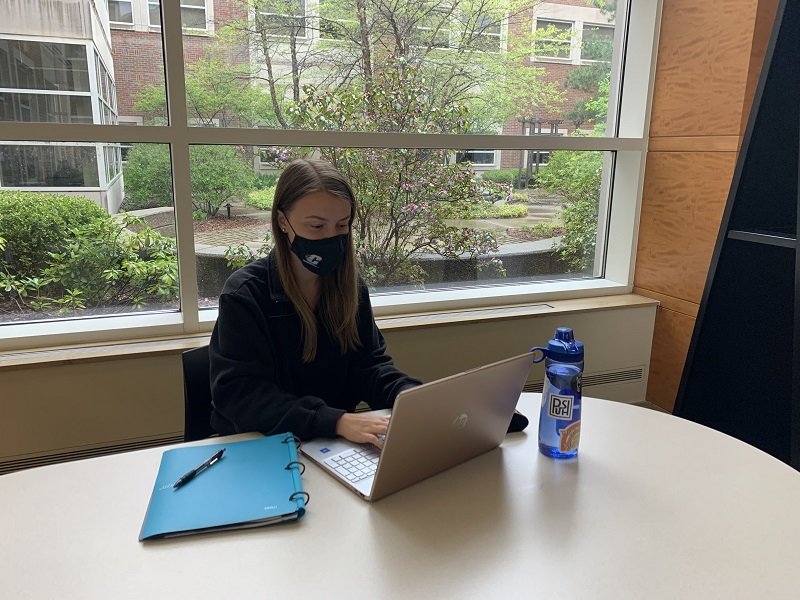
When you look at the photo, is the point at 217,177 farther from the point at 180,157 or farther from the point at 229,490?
the point at 229,490

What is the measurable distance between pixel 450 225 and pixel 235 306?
1520 millimetres

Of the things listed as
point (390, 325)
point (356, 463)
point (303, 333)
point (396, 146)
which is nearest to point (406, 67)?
point (396, 146)

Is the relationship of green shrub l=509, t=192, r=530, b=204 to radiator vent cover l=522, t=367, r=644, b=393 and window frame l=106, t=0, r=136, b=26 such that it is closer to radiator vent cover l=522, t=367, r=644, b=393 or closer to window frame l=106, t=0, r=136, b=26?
radiator vent cover l=522, t=367, r=644, b=393

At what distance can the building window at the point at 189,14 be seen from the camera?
7.25ft

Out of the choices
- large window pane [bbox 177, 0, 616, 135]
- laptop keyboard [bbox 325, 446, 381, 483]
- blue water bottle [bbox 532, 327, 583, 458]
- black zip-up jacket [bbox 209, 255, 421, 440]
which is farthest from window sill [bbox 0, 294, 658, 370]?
blue water bottle [bbox 532, 327, 583, 458]

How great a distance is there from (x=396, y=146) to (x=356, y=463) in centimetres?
158

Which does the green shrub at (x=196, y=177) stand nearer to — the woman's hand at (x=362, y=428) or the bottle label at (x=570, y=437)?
the woman's hand at (x=362, y=428)

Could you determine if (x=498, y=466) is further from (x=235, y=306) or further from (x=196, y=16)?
(x=196, y=16)

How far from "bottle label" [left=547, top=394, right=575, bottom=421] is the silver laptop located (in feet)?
0.23

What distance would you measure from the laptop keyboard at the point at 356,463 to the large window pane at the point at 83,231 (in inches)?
53.9

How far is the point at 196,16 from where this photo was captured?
7.42 feet

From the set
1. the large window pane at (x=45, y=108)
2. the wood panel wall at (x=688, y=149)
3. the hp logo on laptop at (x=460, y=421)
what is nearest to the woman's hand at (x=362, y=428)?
the hp logo on laptop at (x=460, y=421)

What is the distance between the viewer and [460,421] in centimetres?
119

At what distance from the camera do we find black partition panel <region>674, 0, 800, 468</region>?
7.03 feet
